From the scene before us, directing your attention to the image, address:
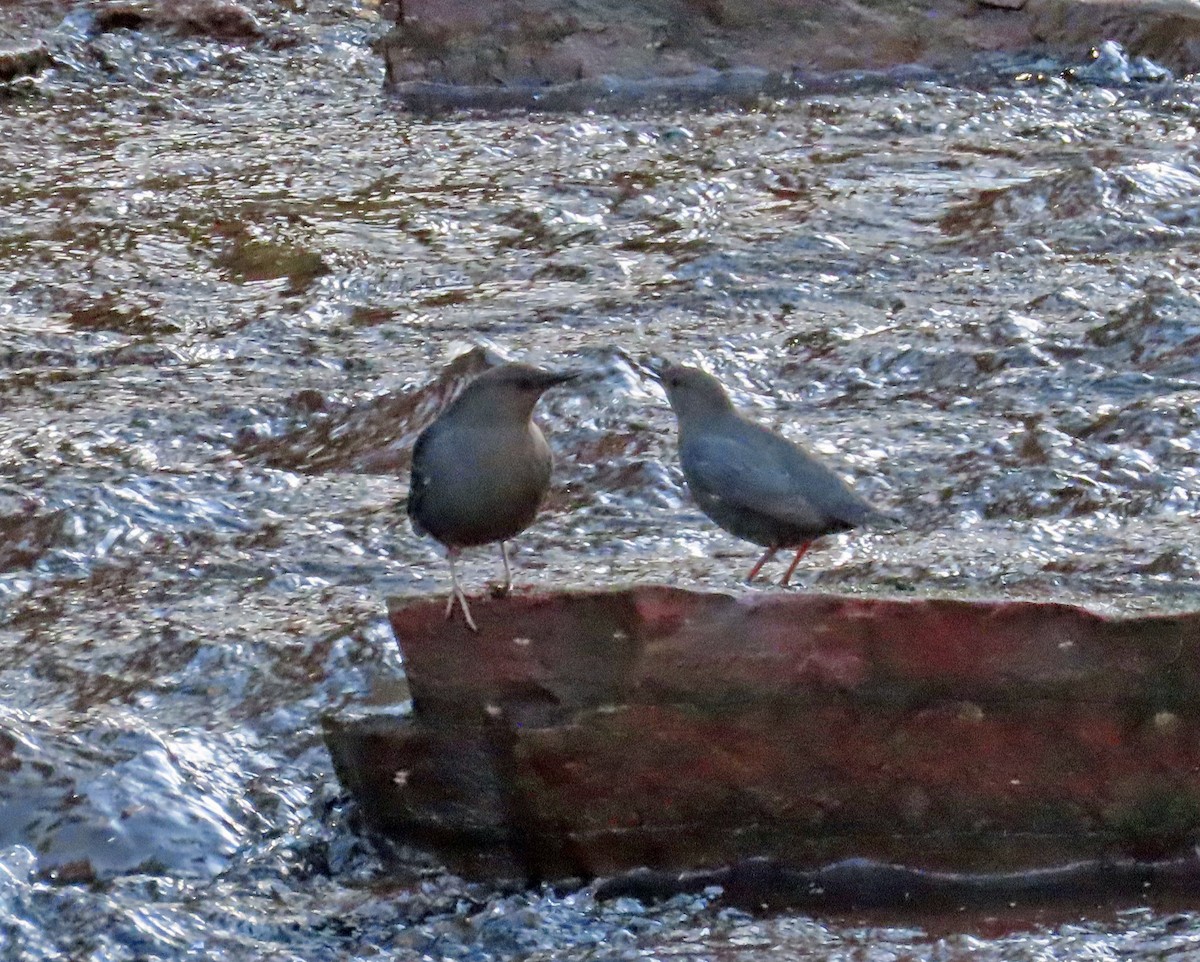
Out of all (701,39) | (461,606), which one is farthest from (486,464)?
(701,39)

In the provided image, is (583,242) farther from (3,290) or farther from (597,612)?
(597,612)

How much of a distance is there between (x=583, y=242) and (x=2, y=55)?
441cm

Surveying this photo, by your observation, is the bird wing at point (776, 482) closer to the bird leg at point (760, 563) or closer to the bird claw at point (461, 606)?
the bird leg at point (760, 563)

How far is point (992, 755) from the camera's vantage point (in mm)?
3580

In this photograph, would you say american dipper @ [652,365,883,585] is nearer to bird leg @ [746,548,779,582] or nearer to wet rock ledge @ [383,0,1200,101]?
bird leg @ [746,548,779,582]

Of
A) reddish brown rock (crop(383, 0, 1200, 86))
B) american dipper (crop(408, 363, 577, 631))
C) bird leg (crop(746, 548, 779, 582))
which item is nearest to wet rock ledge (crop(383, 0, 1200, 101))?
reddish brown rock (crop(383, 0, 1200, 86))

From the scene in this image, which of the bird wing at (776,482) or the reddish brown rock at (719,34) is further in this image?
the reddish brown rock at (719,34)

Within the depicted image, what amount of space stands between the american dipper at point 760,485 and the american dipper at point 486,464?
44cm

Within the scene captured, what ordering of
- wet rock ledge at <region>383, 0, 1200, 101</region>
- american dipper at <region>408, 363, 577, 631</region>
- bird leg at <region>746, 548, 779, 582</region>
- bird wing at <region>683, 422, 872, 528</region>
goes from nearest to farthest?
american dipper at <region>408, 363, 577, 631</region> → bird wing at <region>683, 422, 872, 528</region> → bird leg at <region>746, 548, 779, 582</region> → wet rock ledge at <region>383, 0, 1200, 101</region>

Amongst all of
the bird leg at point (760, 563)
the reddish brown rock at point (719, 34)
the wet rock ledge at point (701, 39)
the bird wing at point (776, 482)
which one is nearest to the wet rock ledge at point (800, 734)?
the bird wing at point (776, 482)

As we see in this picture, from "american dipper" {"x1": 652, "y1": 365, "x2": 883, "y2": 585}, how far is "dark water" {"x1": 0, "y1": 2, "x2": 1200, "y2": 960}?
0.20m

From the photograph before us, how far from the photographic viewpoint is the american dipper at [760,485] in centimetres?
426

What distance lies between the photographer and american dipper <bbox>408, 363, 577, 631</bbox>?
13.3 feet

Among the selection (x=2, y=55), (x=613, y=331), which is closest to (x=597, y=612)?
(x=613, y=331)
